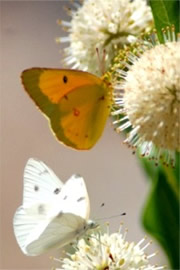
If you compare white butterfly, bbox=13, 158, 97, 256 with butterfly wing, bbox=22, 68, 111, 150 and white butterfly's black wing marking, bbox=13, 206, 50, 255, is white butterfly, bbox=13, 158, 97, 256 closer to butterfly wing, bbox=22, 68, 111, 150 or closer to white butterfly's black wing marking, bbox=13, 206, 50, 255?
white butterfly's black wing marking, bbox=13, 206, 50, 255

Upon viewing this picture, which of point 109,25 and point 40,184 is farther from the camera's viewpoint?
point 109,25

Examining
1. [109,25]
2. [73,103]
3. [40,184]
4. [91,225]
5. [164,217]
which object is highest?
[109,25]

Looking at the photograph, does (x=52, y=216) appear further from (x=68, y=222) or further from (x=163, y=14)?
(x=163, y=14)

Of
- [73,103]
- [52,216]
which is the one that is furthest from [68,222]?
[73,103]

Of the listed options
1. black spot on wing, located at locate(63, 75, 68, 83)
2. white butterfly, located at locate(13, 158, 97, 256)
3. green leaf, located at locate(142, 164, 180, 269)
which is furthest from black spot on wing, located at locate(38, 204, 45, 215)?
green leaf, located at locate(142, 164, 180, 269)

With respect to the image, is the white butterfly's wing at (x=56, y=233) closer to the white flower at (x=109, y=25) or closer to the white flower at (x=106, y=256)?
the white flower at (x=106, y=256)

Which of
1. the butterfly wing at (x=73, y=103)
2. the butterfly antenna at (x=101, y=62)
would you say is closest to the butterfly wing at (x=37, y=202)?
the butterfly wing at (x=73, y=103)
